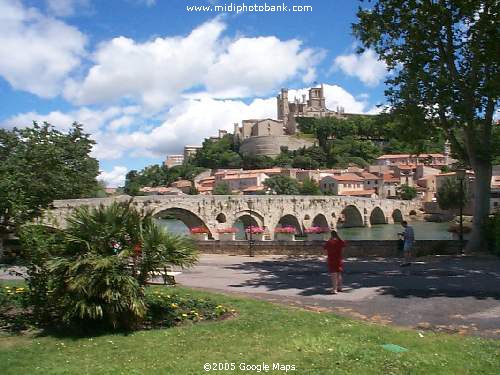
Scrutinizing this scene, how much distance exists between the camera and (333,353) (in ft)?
17.6

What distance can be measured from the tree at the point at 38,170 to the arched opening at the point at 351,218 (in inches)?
1436

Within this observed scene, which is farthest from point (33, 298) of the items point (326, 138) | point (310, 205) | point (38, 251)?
point (326, 138)

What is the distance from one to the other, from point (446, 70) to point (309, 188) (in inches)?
2595

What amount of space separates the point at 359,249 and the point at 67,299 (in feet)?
37.7

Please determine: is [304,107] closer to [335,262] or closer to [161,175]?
[161,175]

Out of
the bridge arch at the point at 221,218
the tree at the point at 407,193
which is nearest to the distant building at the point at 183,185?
the tree at the point at 407,193

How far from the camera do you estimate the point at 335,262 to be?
9.51 m

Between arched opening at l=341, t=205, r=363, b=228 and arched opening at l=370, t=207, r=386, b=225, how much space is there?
12.7ft

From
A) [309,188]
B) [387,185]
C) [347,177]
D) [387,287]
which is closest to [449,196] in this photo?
[309,188]

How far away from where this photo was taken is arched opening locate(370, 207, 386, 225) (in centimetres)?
6825

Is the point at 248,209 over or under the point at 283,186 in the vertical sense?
under

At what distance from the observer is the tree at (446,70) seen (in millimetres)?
14305

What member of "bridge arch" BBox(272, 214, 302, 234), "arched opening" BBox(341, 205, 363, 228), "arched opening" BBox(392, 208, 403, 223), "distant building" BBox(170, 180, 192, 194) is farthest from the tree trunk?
"distant building" BBox(170, 180, 192, 194)

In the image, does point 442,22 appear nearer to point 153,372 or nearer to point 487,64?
point 487,64
